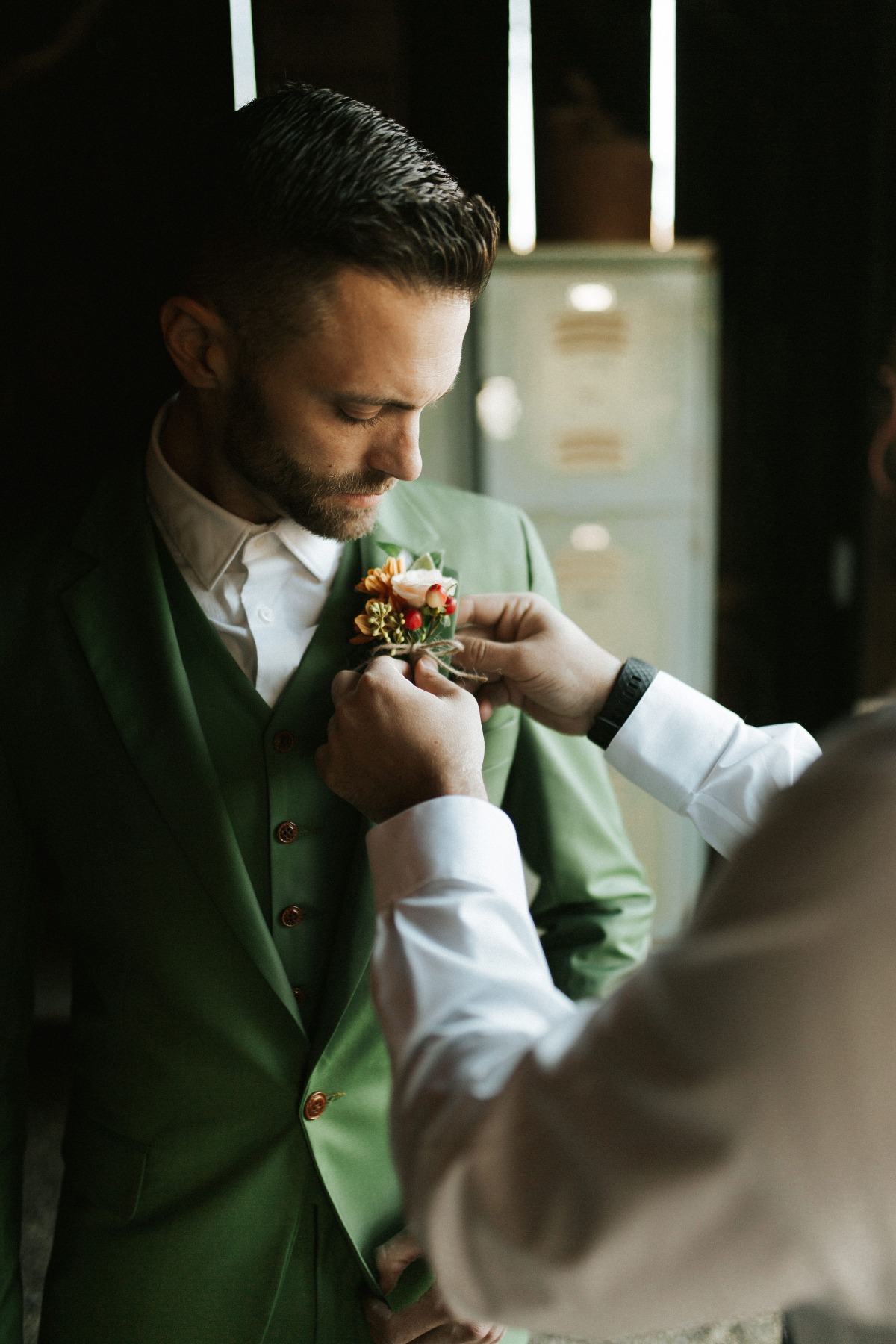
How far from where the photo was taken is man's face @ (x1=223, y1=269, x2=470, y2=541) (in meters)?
1.09

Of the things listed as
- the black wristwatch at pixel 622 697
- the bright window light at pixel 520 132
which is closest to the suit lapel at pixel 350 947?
the black wristwatch at pixel 622 697

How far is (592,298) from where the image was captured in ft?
10.8

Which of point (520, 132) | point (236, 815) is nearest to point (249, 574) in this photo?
point (236, 815)

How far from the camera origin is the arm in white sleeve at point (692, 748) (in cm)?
131

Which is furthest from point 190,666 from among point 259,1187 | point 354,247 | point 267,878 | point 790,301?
point 790,301

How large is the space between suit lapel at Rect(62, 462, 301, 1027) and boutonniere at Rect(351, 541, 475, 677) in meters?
0.22

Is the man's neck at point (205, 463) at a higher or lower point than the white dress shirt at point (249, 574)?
higher

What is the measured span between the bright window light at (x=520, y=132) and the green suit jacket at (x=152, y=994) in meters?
2.67

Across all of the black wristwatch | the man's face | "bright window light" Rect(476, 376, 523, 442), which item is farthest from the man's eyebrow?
"bright window light" Rect(476, 376, 523, 442)

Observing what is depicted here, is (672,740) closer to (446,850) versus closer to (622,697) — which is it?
(622,697)

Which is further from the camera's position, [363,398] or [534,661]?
[534,661]

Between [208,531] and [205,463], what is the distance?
9cm

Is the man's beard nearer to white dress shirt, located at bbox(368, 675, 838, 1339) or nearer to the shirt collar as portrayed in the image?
the shirt collar

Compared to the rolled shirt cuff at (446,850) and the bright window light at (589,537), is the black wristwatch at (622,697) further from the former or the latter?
the bright window light at (589,537)
